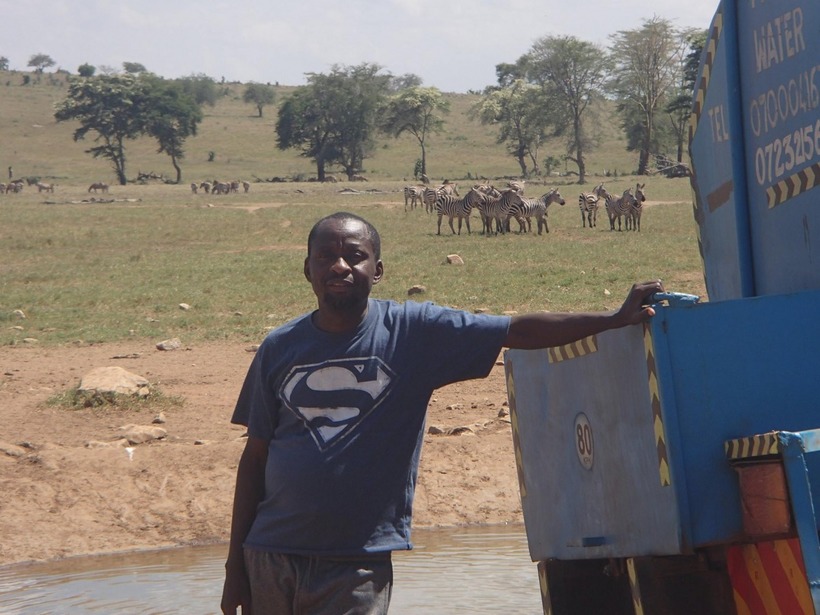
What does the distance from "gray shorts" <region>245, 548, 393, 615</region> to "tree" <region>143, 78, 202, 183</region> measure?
64116 mm

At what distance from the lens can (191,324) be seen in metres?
13.8

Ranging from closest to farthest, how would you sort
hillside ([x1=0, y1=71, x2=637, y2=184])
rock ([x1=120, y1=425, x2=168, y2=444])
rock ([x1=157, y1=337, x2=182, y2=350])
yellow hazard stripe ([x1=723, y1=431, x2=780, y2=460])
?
yellow hazard stripe ([x1=723, y1=431, x2=780, y2=460])
rock ([x1=120, y1=425, x2=168, y2=444])
rock ([x1=157, y1=337, x2=182, y2=350])
hillside ([x1=0, y1=71, x2=637, y2=184])

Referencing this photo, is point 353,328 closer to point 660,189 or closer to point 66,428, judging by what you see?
point 66,428

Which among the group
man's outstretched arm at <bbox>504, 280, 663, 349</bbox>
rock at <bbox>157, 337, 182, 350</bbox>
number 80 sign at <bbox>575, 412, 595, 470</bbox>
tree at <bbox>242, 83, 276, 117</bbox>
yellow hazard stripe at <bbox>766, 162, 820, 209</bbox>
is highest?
tree at <bbox>242, 83, 276, 117</bbox>

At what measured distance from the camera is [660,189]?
42.5 metres

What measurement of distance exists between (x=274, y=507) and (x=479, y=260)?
16711mm

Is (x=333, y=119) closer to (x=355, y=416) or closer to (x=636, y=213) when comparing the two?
(x=636, y=213)

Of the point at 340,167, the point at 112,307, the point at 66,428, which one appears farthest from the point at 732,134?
the point at 340,167

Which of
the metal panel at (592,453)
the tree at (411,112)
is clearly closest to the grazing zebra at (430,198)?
the metal panel at (592,453)

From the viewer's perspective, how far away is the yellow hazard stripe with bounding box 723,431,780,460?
2742 millimetres

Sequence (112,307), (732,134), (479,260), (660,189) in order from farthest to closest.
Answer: (660,189) < (479,260) < (112,307) < (732,134)

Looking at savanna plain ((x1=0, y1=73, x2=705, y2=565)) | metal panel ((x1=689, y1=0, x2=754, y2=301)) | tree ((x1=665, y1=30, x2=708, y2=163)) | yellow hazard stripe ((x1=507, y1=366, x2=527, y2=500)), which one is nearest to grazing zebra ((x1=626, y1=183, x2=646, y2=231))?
savanna plain ((x1=0, y1=73, x2=705, y2=565))

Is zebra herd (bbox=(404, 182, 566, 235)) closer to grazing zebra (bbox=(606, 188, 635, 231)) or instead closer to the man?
grazing zebra (bbox=(606, 188, 635, 231))

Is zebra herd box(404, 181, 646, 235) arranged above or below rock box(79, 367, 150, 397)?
above
